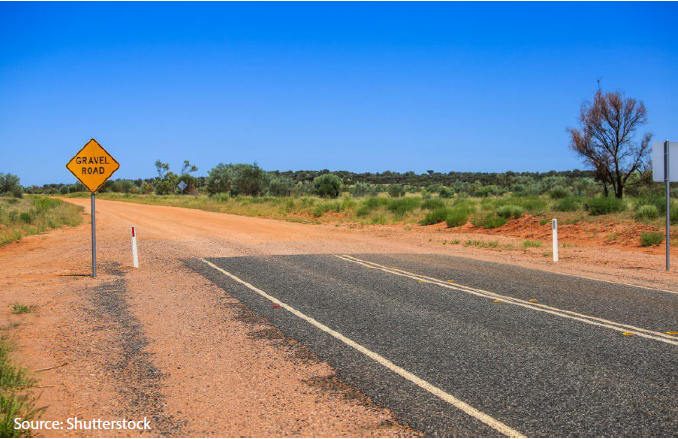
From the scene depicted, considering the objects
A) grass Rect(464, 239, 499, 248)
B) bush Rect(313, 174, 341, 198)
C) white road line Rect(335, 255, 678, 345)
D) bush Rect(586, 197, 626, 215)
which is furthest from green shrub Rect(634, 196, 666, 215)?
bush Rect(313, 174, 341, 198)

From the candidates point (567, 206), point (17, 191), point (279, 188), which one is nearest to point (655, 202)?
point (567, 206)

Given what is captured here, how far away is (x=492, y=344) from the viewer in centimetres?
634

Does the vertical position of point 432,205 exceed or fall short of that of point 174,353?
it exceeds it

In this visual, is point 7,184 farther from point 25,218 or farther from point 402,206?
point 402,206

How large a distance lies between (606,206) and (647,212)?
82.6 inches

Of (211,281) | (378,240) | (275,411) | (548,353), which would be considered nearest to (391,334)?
(548,353)

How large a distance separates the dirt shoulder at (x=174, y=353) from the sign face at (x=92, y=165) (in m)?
2.17

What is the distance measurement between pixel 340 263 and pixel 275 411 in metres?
9.10

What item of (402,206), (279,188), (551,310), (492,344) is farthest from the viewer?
(279,188)

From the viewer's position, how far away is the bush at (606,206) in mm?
21734

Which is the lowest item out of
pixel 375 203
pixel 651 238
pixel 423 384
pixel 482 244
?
pixel 423 384

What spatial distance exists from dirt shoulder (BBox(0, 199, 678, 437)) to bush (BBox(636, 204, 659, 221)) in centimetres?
553

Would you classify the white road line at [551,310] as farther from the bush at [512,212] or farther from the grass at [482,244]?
the bush at [512,212]

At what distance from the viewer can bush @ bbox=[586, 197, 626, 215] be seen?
2173 centimetres
